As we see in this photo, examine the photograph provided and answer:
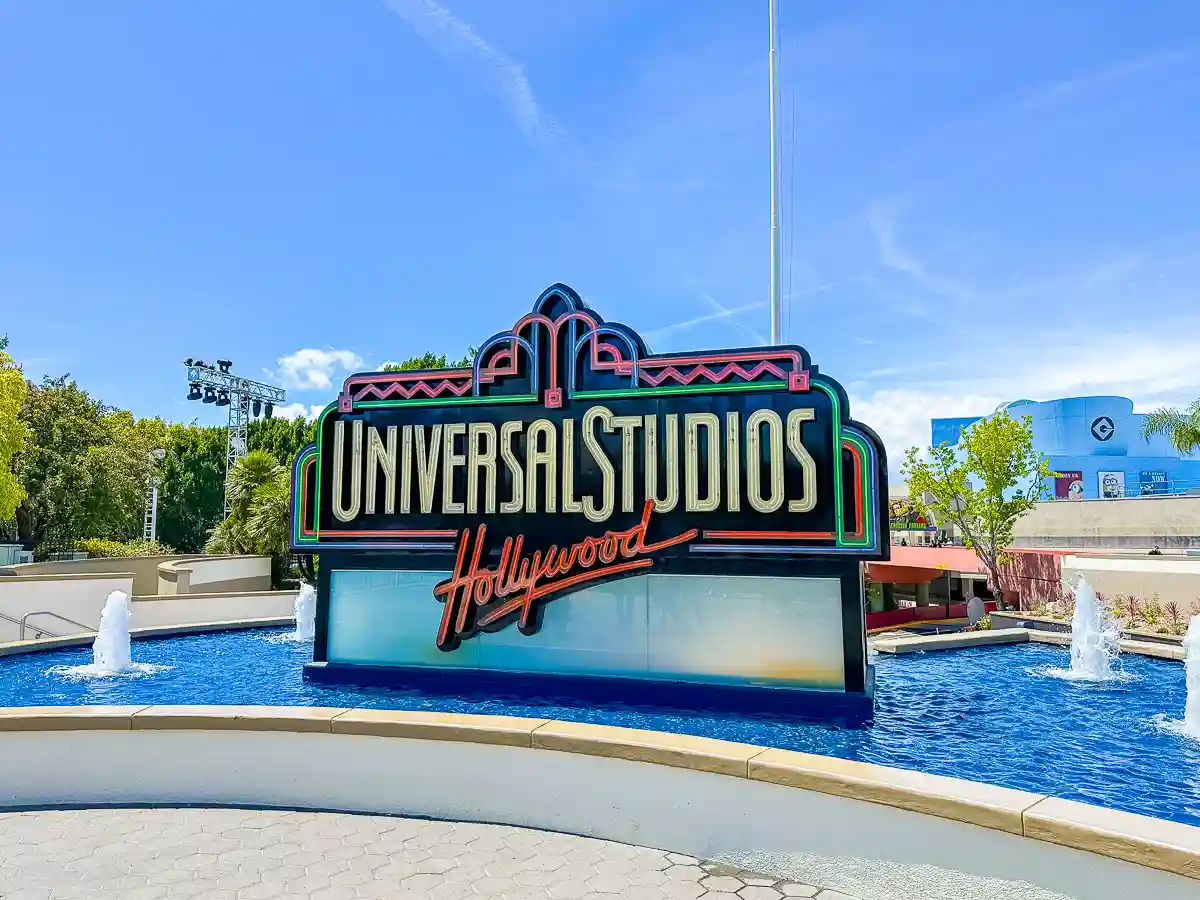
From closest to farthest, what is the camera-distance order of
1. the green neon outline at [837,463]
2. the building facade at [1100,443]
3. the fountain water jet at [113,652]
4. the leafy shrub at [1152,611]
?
the green neon outline at [837,463] < the fountain water jet at [113,652] < the leafy shrub at [1152,611] < the building facade at [1100,443]

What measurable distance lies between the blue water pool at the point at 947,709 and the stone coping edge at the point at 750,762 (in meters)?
2.93

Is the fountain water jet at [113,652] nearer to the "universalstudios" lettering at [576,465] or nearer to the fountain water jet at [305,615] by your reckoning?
the fountain water jet at [305,615]

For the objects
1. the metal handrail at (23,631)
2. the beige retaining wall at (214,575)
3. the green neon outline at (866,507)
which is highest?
the green neon outline at (866,507)

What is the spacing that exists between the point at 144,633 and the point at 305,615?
12.0 feet

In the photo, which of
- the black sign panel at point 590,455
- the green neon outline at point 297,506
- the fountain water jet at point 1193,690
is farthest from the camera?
the green neon outline at point 297,506

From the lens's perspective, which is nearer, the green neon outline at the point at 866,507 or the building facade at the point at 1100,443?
the green neon outline at the point at 866,507

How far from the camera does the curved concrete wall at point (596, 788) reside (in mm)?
6129

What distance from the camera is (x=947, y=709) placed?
12.9 meters

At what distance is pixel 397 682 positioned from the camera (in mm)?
14992

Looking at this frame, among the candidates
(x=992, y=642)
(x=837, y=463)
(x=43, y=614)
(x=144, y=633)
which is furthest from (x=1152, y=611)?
(x=43, y=614)

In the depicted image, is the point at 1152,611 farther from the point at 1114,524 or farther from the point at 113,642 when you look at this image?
the point at 113,642

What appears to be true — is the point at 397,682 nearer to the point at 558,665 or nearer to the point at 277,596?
the point at 558,665

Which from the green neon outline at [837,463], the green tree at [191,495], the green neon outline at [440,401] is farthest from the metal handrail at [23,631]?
the green tree at [191,495]

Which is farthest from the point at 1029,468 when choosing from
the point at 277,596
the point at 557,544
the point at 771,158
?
the point at 277,596
